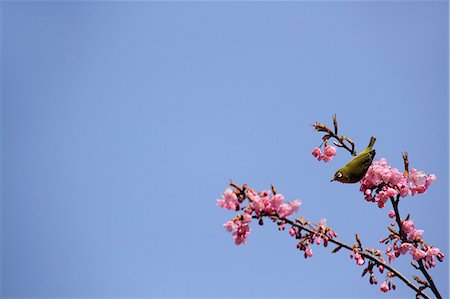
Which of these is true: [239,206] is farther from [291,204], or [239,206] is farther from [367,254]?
[367,254]

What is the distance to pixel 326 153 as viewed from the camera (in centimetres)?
342

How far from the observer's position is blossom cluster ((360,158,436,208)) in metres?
3.15

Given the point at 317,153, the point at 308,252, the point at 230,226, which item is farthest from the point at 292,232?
the point at 317,153

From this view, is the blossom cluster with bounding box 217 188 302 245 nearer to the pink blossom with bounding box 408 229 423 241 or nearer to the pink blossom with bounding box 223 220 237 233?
the pink blossom with bounding box 223 220 237 233

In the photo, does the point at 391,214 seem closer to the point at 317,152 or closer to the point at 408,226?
the point at 408,226

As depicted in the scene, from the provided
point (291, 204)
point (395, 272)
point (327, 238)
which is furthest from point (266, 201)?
point (395, 272)

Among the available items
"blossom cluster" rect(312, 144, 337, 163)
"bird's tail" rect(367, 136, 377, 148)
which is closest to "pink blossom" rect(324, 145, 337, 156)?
"blossom cluster" rect(312, 144, 337, 163)

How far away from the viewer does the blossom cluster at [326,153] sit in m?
3.38

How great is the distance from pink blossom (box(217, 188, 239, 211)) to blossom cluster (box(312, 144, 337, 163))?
0.90 metres

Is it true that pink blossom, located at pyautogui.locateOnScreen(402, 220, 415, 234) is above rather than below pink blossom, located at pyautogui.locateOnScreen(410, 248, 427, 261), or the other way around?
above

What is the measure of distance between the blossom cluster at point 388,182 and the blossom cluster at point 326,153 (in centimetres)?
30

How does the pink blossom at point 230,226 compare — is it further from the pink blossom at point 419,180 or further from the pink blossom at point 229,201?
the pink blossom at point 419,180

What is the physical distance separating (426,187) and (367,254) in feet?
2.36

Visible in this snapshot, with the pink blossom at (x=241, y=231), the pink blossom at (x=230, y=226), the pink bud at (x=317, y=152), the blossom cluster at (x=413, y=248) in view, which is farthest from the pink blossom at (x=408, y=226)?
the pink blossom at (x=230, y=226)
